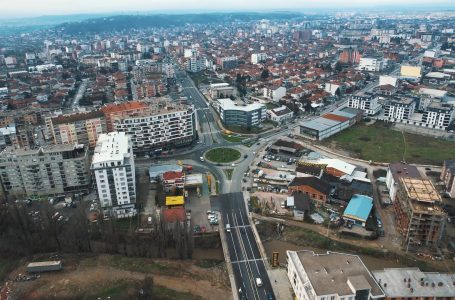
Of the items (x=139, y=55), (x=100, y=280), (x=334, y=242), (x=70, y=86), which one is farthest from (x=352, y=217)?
(x=139, y=55)

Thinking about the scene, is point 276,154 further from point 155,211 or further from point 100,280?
point 100,280

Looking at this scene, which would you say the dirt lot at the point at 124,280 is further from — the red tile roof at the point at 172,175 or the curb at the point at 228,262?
the red tile roof at the point at 172,175

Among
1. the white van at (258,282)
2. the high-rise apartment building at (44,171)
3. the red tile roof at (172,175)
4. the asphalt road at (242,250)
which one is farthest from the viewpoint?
the red tile roof at (172,175)

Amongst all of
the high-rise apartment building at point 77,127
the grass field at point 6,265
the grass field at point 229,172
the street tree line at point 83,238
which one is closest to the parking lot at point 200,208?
the grass field at point 229,172

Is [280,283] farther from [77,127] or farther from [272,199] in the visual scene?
[77,127]

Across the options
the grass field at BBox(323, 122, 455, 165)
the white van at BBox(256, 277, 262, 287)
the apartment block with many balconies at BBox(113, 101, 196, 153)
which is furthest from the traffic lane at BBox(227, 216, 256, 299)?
the grass field at BBox(323, 122, 455, 165)

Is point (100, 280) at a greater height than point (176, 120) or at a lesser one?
lesser

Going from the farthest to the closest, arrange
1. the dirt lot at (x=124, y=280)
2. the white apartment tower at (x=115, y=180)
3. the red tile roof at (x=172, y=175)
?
the red tile roof at (x=172, y=175), the white apartment tower at (x=115, y=180), the dirt lot at (x=124, y=280)
